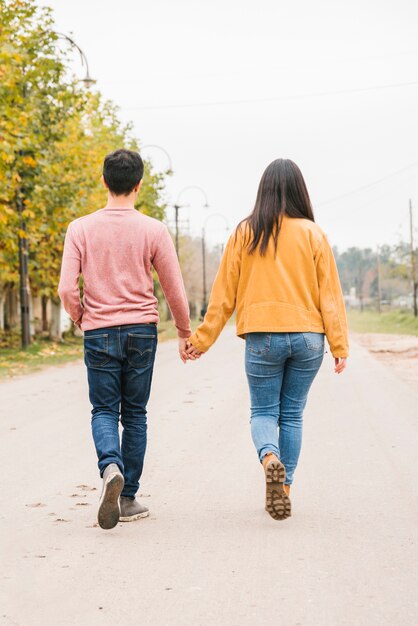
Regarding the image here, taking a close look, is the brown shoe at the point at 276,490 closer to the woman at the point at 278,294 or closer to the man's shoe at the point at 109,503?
the woman at the point at 278,294

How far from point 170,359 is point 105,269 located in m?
15.8

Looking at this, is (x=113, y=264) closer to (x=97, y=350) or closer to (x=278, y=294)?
(x=97, y=350)

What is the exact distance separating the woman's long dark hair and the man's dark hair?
0.67 metres

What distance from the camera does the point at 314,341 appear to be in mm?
5410

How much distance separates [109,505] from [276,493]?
869mm

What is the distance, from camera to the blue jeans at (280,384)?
5.36m

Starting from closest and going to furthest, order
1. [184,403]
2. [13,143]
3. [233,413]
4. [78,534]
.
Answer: [78,534] → [233,413] → [184,403] → [13,143]

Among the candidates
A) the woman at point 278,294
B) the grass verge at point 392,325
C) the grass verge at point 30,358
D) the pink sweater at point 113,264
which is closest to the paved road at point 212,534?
the woman at point 278,294

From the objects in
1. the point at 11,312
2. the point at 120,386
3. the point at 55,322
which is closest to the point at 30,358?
the point at 55,322

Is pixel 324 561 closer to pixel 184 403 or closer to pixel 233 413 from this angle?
pixel 233 413

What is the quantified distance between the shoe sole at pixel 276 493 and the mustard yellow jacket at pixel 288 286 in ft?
2.47

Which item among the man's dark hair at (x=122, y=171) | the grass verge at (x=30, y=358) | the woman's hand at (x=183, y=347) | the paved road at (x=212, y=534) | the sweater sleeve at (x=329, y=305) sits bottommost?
the grass verge at (x=30, y=358)

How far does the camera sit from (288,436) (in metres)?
5.55

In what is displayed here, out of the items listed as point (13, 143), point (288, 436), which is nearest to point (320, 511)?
point (288, 436)
